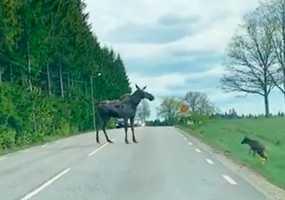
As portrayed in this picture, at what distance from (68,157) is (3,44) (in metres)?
17.7

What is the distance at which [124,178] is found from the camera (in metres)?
18.0

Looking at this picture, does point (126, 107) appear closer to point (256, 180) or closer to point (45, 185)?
point (256, 180)

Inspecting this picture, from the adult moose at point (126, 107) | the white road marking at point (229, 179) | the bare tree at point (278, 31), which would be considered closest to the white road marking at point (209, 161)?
the white road marking at point (229, 179)

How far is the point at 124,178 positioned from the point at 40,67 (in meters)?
37.4

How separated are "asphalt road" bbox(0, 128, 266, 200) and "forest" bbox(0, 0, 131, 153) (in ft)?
47.3

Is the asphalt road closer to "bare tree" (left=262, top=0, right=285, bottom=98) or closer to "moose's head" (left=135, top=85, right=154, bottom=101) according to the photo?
"moose's head" (left=135, top=85, right=154, bottom=101)

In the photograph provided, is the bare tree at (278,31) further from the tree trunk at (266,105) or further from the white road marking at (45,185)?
the white road marking at (45,185)

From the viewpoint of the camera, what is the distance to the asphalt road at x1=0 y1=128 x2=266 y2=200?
1452cm

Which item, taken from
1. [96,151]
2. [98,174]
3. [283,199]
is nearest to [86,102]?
[96,151]

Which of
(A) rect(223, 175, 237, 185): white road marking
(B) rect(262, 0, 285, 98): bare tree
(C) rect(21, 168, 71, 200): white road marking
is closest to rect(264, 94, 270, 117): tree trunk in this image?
(B) rect(262, 0, 285, 98): bare tree

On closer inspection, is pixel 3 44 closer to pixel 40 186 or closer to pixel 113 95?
pixel 40 186

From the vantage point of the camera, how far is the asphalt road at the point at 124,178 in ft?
47.6

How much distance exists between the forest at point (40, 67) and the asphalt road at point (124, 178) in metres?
14.4

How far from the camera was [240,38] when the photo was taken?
90.6 metres
